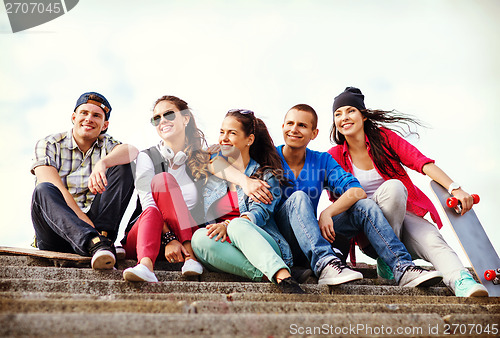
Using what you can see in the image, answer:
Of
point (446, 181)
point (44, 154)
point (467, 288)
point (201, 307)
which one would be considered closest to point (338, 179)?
point (446, 181)

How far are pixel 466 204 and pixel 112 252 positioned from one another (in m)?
2.38

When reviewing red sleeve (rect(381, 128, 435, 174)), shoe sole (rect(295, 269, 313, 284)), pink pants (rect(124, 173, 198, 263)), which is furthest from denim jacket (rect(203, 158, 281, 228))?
red sleeve (rect(381, 128, 435, 174))

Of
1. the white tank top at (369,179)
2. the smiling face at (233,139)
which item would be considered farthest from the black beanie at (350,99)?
the smiling face at (233,139)

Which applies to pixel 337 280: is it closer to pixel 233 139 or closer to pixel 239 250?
pixel 239 250

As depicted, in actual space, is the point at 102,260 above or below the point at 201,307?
above

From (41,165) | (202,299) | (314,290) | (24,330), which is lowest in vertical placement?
(314,290)

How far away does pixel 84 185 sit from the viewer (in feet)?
11.0

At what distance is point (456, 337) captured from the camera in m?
1.62

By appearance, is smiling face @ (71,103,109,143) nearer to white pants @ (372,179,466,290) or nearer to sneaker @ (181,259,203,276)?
sneaker @ (181,259,203,276)

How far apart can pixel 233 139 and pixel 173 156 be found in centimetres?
48

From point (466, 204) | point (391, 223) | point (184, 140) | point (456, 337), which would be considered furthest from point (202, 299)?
point (466, 204)

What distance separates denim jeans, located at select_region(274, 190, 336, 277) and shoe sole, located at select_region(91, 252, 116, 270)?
110 centimetres

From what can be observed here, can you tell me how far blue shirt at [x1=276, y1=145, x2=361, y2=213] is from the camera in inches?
134

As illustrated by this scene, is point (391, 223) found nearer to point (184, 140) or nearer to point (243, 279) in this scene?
point (243, 279)
